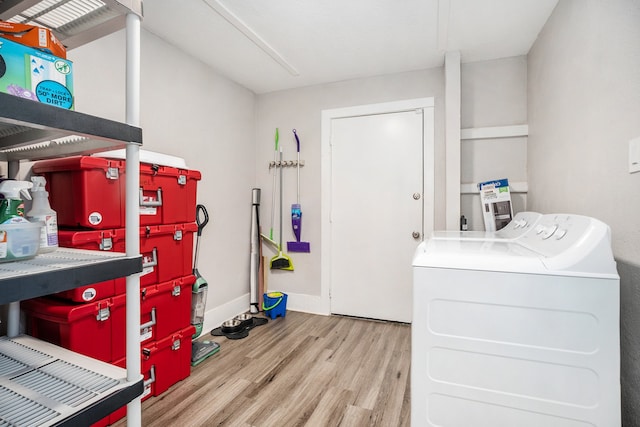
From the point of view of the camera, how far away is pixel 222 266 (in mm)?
2830

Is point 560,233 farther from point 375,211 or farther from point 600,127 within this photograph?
Answer: point 375,211

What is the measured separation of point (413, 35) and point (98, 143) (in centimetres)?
215

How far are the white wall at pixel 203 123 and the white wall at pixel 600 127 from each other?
99.6 inches

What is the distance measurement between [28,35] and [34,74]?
111 millimetres

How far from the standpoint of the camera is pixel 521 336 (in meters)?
1.03

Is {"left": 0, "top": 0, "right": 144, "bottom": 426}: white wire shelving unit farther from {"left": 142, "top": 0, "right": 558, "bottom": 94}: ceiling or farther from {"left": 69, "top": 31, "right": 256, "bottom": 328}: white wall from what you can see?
{"left": 142, "top": 0, "right": 558, "bottom": 94}: ceiling

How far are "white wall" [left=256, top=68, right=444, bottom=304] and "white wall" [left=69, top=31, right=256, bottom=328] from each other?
0.53 ft

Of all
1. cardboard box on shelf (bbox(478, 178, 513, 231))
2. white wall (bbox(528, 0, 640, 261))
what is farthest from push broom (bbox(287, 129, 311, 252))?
white wall (bbox(528, 0, 640, 261))

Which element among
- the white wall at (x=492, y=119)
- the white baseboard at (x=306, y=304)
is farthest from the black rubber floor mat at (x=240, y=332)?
the white wall at (x=492, y=119)

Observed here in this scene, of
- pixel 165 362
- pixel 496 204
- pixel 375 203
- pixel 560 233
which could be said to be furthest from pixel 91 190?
pixel 496 204

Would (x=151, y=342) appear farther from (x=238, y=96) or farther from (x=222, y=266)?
(x=238, y=96)

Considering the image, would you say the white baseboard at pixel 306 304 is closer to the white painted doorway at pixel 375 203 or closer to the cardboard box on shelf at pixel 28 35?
the white painted doorway at pixel 375 203

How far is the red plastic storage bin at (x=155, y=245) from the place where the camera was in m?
1.38

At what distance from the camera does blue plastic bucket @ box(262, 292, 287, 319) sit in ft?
9.76
